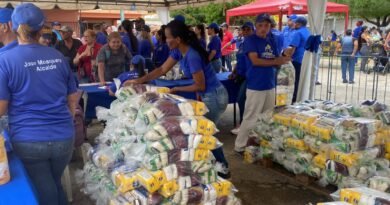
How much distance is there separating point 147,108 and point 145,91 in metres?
0.42

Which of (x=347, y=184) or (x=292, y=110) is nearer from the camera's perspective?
(x=347, y=184)

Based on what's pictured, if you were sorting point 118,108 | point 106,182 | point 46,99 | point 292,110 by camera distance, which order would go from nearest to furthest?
point 46,99 → point 106,182 → point 118,108 → point 292,110

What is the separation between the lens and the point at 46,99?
7.46 ft

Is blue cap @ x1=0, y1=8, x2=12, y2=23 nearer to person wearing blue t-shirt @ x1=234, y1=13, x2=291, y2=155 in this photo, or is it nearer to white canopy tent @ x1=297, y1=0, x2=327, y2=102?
person wearing blue t-shirt @ x1=234, y1=13, x2=291, y2=155

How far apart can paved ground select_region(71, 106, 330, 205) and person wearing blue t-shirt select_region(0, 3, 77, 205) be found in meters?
1.49

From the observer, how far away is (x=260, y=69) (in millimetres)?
4629

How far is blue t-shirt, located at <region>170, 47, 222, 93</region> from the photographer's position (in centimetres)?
346

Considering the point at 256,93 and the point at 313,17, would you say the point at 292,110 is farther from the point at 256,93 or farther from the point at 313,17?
the point at 313,17

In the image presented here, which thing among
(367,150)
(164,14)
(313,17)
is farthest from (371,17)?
(367,150)

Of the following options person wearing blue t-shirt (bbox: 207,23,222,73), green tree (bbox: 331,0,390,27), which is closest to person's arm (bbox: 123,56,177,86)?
person wearing blue t-shirt (bbox: 207,23,222,73)

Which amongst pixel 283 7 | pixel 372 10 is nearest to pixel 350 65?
pixel 283 7

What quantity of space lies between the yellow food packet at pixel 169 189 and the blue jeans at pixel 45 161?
70cm

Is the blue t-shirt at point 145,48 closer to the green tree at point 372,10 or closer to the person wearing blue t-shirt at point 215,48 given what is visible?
the person wearing blue t-shirt at point 215,48

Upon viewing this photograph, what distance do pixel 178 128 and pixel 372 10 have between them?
24.2m
